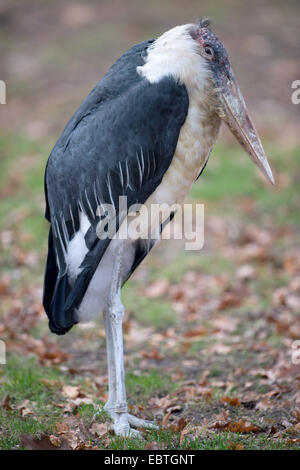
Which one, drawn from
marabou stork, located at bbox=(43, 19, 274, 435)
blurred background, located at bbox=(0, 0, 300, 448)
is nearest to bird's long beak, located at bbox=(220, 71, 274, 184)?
marabou stork, located at bbox=(43, 19, 274, 435)

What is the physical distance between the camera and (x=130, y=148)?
3641mm

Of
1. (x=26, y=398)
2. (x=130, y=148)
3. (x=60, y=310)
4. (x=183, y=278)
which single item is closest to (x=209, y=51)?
(x=130, y=148)

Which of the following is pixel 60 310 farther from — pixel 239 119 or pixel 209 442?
pixel 239 119

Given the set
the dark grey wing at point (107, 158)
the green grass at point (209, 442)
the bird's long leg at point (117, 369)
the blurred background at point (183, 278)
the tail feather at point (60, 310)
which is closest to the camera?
the green grass at point (209, 442)

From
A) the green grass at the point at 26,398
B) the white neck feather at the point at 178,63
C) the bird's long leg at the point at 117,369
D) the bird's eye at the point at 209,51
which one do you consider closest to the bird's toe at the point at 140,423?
the bird's long leg at the point at 117,369

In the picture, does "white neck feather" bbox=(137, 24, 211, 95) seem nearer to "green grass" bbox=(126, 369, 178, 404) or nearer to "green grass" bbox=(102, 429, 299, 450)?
"green grass" bbox=(102, 429, 299, 450)

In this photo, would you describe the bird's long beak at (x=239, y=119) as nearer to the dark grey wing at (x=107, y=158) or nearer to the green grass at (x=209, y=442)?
the dark grey wing at (x=107, y=158)

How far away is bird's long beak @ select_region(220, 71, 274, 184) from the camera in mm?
3684

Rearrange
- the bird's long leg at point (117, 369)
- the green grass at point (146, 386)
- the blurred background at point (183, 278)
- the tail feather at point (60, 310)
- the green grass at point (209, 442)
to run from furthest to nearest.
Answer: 1. the green grass at point (146, 386)
2. the blurred background at point (183, 278)
3. the tail feather at point (60, 310)
4. the bird's long leg at point (117, 369)
5. the green grass at point (209, 442)

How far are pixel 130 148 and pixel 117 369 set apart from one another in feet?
4.06

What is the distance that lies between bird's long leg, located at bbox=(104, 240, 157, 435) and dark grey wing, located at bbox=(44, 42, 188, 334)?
0.61ft

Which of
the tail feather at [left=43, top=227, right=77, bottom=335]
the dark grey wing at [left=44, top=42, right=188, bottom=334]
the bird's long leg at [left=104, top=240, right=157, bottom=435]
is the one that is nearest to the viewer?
the dark grey wing at [left=44, top=42, right=188, bottom=334]

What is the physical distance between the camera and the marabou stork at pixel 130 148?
11.8ft
